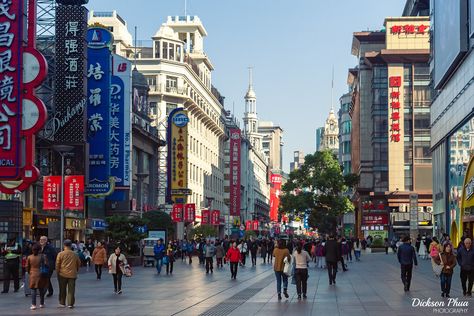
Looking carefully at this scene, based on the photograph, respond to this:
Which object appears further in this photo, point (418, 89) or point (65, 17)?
point (418, 89)

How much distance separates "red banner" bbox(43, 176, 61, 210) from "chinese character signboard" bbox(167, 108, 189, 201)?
101ft

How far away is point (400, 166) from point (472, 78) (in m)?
47.4

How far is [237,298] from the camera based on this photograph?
2478 cm

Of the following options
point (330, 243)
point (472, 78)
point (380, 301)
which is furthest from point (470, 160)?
point (380, 301)

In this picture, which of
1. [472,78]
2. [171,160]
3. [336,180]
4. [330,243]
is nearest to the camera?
[330,243]

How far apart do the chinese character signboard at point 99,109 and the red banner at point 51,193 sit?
926 centimetres

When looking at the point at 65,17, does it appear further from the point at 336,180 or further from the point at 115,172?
the point at 336,180

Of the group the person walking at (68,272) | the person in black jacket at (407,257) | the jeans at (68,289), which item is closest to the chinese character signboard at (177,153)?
the person in black jacket at (407,257)

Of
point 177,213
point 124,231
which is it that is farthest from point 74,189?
point 177,213

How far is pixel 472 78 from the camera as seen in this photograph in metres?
54.9

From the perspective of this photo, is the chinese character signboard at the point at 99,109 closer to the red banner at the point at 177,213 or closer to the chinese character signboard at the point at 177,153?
the chinese character signboard at the point at 177,153

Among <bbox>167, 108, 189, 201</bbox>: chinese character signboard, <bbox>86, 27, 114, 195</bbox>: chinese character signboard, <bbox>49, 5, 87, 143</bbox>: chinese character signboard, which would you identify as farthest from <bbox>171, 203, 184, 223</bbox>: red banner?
<bbox>49, 5, 87, 143</bbox>: chinese character signboard

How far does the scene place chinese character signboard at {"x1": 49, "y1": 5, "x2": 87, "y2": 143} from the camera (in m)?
49.8

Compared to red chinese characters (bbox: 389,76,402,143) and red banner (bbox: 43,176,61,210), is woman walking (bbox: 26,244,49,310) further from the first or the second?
red chinese characters (bbox: 389,76,402,143)
